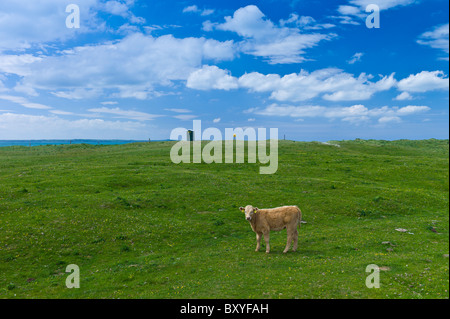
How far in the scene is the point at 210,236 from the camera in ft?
83.1

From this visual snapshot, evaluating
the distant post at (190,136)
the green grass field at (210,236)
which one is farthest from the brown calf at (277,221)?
the distant post at (190,136)

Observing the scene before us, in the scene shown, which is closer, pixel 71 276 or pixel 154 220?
pixel 71 276

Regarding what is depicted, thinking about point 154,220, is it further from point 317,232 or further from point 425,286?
point 425,286

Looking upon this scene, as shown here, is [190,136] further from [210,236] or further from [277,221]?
[277,221]

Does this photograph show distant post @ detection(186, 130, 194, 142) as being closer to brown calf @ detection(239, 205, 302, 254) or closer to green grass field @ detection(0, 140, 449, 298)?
green grass field @ detection(0, 140, 449, 298)

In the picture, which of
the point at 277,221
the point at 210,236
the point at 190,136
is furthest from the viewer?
the point at 190,136

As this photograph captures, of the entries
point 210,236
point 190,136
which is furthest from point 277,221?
point 190,136

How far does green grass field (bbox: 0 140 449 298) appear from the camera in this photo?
→ 15.6 meters

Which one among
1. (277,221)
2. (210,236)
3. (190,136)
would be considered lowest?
(210,236)

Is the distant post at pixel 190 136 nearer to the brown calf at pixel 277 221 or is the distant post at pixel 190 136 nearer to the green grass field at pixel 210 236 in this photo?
the green grass field at pixel 210 236

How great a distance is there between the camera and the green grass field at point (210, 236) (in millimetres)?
15594

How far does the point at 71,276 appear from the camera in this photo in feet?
59.8

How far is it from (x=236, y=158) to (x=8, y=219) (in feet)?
142

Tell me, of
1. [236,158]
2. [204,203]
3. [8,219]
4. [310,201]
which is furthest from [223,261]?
[236,158]
